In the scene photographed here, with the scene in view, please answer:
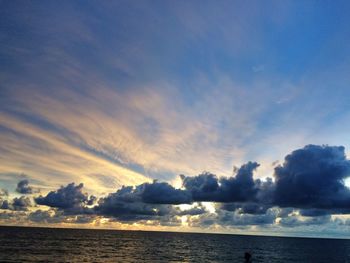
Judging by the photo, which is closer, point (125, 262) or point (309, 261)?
point (125, 262)

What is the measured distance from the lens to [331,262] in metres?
118

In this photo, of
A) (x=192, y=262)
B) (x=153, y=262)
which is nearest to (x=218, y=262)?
(x=192, y=262)

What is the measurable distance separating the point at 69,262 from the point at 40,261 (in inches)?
276

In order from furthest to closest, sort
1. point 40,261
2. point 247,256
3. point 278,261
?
point 278,261 → point 40,261 → point 247,256

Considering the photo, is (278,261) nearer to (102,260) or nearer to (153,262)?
(153,262)

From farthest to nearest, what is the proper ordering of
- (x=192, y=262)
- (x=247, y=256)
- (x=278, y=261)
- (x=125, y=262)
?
1. (x=278, y=261)
2. (x=192, y=262)
3. (x=125, y=262)
4. (x=247, y=256)

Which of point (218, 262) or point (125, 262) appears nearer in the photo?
point (125, 262)

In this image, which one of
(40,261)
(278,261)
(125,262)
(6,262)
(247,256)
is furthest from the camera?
(278,261)

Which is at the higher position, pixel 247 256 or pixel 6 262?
pixel 247 256

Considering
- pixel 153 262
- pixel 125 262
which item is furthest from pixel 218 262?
pixel 125 262

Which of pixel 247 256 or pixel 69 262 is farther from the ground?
pixel 247 256

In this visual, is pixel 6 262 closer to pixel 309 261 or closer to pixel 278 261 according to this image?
pixel 278 261

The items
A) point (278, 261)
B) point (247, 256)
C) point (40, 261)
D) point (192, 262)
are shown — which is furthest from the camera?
point (278, 261)

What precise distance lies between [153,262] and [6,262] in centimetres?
3658
